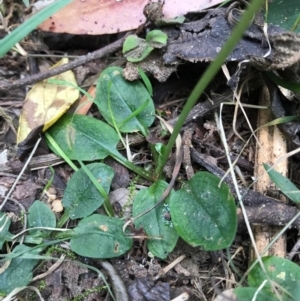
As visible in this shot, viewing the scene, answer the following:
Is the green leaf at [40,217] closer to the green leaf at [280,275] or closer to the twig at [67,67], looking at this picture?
the twig at [67,67]

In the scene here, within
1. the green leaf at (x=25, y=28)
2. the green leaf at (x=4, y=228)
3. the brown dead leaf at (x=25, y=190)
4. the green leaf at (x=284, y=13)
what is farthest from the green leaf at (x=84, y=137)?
the green leaf at (x=284, y=13)

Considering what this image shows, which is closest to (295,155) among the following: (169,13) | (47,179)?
(169,13)

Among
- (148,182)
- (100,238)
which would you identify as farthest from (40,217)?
(148,182)

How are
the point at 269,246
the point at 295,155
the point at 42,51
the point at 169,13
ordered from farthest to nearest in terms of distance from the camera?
1. the point at 42,51
2. the point at 169,13
3. the point at 295,155
4. the point at 269,246

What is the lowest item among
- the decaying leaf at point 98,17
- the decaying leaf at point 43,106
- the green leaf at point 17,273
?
the green leaf at point 17,273

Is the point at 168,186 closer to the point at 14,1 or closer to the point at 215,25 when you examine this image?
the point at 215,25

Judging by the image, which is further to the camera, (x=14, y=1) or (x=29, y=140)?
(x=14, y=1)
